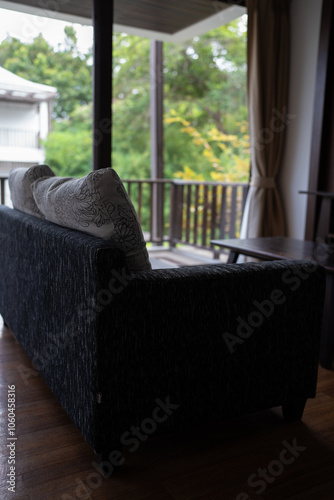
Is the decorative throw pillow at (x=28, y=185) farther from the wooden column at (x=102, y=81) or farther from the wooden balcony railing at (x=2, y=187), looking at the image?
the wooden balcony railing at (x=2, y=187)

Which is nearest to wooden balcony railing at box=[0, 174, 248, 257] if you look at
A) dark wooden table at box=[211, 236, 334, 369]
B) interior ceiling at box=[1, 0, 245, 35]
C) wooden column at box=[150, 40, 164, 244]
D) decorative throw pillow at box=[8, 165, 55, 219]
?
wooden column at box=[150, 40, 164, 244]

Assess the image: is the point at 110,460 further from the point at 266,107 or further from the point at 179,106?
the point at 179,106

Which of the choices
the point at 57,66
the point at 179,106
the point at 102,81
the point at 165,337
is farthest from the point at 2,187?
the point at 179,106

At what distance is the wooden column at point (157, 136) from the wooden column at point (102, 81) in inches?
82.5

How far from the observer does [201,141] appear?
894 cm

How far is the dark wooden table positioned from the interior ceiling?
7.14 ft

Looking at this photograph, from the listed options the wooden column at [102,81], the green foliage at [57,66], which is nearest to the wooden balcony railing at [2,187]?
the wooden column at [102,81]

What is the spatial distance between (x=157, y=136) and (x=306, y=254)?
4.14 m

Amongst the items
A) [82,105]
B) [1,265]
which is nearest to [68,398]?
[1,265]

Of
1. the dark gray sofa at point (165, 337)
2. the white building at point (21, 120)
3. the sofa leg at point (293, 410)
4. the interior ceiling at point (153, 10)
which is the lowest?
the sofa leg at point (293, 410)

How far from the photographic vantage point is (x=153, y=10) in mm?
3846

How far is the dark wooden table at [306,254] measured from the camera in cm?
207

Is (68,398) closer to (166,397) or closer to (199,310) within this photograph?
(166,397)

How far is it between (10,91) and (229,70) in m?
5.90
